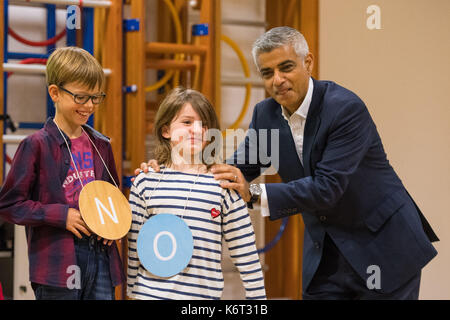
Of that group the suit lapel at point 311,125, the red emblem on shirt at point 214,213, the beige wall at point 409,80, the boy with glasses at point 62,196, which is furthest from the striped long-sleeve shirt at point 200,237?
the beige wall at point 409,80

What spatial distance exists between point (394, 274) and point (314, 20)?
174 centimetres

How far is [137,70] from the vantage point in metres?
2.85

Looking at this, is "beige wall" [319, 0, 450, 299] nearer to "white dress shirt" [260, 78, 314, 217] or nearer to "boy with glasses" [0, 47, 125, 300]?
"white dress shirt" [260, 78, 314, 217]

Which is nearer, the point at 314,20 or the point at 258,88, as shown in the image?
the point at 314,20

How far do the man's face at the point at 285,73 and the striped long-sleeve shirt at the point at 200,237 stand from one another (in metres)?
0.41

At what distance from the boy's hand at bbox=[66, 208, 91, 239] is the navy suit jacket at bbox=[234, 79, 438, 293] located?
1.95ft

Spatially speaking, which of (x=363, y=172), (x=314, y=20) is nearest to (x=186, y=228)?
(x=363, y=172)

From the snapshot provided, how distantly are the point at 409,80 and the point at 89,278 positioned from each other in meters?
2.25

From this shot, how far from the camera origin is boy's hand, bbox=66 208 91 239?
5.33 feet

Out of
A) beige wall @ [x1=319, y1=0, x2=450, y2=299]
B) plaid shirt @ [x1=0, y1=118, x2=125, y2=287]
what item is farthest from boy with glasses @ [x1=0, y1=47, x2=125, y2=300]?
beige wall @ [x1=319, y1=0, x2=450, y2=299]

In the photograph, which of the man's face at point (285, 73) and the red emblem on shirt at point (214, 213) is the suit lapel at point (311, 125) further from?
the red emblem on shirt at point (214, 213)

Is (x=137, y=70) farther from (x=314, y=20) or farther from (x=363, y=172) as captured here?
(x=363, y=172)

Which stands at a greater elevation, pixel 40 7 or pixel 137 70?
pixel 40 7
